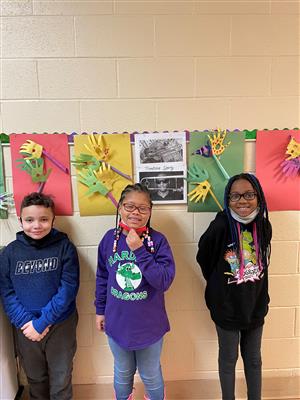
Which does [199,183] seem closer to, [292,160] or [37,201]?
[292,160]

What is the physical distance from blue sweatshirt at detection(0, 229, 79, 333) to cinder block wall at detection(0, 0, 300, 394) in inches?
6.8

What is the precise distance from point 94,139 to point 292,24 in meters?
1.20

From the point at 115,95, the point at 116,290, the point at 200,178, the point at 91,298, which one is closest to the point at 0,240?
the point at 91,298

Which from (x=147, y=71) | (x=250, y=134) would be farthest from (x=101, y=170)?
(x=250, y=134)

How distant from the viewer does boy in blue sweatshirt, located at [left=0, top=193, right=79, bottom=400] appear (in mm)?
1585

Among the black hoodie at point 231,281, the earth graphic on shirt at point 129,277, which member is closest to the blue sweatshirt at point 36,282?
the earth graphic on shirt at point 129,277

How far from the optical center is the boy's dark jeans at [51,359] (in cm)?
163

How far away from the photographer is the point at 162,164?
1.71 meters

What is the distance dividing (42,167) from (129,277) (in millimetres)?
744

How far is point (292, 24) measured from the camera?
167 cm

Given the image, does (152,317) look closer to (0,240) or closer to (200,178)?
(200,178)

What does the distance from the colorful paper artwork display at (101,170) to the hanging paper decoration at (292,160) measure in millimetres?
849

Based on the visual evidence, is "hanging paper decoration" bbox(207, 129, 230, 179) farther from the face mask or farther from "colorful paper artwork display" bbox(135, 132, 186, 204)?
the face mask

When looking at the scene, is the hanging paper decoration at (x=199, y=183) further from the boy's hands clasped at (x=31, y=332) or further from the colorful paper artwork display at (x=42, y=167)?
the boy's hands clasped at (x=31, y=332)
